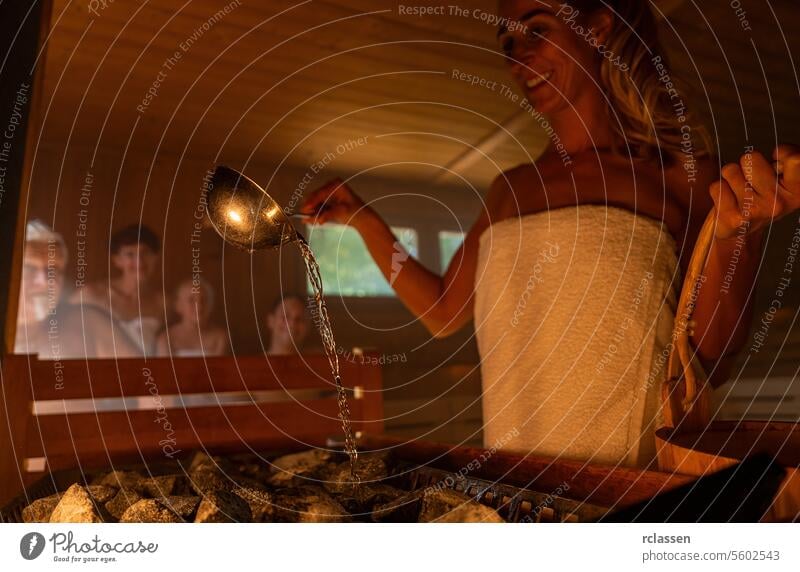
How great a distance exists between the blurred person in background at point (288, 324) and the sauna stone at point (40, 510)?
1608mm

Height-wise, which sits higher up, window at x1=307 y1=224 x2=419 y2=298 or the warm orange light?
window at x1=307 y1=224 x2=419 y2=298

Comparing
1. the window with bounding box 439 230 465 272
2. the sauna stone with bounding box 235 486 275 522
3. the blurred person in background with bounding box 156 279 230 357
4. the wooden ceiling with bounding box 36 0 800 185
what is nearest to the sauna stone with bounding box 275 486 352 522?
the sauna stone with bounding box 235 486 275 522

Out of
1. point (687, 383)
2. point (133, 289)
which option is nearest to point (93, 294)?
point (133, 289)

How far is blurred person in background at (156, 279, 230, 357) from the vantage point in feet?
6.81

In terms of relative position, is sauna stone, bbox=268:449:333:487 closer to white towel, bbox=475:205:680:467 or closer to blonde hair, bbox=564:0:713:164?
white towel, bbox=475:205:680:467

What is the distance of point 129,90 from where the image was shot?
1260 mm

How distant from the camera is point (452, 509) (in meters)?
0.37

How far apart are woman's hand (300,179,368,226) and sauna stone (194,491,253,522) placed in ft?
1.05

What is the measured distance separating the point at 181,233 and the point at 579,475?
191cm

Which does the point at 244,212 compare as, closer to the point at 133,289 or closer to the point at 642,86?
the point at 642,86

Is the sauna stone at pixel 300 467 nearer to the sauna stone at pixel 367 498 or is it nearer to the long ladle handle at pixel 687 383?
the sauna stone at pixel 367 498

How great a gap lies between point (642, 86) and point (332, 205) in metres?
0.33

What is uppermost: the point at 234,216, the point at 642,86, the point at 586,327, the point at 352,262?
the point at 352,262

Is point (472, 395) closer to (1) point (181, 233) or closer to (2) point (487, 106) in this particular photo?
(2) point (487, 106)
